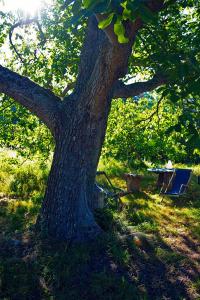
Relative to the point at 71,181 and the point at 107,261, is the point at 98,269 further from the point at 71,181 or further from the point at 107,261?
the point at 71,181

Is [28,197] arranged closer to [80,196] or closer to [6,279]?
[80,196]

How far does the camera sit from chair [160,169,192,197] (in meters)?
10.2

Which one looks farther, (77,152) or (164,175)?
(164,175)

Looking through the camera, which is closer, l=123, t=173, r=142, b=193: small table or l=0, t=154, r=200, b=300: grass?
l=0, t=154, r=200, b=300: grass

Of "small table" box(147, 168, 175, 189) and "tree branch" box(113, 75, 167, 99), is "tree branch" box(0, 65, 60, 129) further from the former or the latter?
"small table" box(147, 168, 175, 189)

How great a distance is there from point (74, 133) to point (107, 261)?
2.19m

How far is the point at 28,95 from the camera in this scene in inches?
235

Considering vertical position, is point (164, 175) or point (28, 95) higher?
point (28, 95)

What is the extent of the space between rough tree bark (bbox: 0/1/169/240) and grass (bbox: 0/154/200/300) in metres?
0.40

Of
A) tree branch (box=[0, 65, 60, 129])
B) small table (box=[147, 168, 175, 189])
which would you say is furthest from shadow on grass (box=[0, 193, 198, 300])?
small table (box=[147, 168, 175, 189])

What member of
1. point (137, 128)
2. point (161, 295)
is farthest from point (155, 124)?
point (161, 295)

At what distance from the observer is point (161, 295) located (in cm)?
454

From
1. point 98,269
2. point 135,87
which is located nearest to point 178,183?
point 135,87

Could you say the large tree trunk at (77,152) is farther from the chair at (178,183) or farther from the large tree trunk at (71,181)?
the chair at (178,183)
